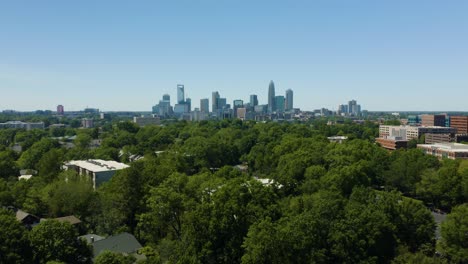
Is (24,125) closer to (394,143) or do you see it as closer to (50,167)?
(50,167)

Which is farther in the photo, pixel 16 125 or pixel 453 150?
pixel 16 125

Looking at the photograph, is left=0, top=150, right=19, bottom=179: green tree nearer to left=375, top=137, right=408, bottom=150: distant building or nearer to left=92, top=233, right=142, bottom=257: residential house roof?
left=92, top=233, right=142, bottom=257: residential house roof

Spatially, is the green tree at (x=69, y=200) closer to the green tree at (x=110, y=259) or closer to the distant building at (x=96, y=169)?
the distant building at (x=96, y=169)

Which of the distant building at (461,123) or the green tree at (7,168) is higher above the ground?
the distant building at (461,123)

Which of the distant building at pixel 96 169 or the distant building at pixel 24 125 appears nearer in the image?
the distant building at pixel 96 169

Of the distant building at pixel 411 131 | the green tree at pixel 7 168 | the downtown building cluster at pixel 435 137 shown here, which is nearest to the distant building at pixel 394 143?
the downtown building cluster at pixel 435 137

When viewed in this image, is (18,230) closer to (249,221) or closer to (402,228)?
(249,221)

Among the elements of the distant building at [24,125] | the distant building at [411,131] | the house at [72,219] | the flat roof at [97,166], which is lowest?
the house at [72,219]

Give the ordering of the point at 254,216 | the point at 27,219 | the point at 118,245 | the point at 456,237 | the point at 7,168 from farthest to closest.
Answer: the point at 7,168
the point at 27,219
the point at 118,245
the point at 254,216
the point at 456,237

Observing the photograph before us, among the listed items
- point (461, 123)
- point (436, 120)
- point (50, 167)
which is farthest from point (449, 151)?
point (436, 120)

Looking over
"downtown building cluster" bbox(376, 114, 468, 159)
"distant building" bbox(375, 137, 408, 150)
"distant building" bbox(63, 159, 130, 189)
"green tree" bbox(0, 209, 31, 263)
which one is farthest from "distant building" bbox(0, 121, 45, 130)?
"green tree" bbox(0, 209, 31, 263)

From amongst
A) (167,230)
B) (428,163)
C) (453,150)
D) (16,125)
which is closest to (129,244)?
(167,230)
